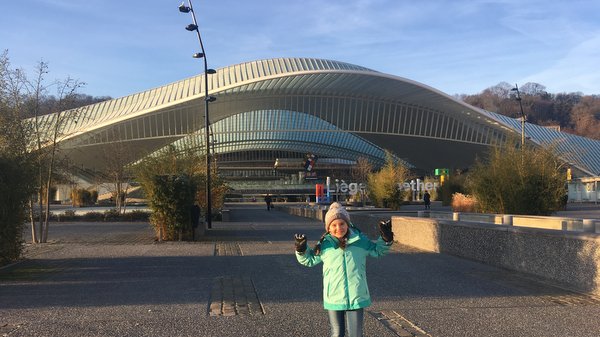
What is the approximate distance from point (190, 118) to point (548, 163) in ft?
197

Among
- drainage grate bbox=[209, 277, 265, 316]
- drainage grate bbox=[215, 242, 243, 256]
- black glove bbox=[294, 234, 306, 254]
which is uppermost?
black glove bbox=[294, 234, 306, 254]

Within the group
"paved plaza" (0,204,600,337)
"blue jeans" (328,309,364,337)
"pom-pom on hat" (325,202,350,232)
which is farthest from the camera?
"paved plaza" (0,204,600,337)

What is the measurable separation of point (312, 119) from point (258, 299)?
8481cm

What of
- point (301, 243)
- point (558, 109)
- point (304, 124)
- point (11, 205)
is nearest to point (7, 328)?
point (301, 243)

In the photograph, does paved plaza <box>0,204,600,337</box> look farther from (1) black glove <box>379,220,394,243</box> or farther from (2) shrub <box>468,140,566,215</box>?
(2) shrub <box>468,140,566,215</box>

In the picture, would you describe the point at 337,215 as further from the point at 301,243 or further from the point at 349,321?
the point at 349,321

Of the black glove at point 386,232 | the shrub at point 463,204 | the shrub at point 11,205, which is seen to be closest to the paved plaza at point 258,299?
the shrub at point 11,205

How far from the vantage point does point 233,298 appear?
334 inches

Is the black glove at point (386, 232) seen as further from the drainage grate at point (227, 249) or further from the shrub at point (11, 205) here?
the drainage grate at point (227, 249)

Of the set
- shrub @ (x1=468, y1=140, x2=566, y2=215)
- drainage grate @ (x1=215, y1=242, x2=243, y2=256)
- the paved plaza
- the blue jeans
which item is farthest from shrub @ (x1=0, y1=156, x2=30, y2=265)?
shrub @ (x1=468, y1=140, x2=566, y2=215)

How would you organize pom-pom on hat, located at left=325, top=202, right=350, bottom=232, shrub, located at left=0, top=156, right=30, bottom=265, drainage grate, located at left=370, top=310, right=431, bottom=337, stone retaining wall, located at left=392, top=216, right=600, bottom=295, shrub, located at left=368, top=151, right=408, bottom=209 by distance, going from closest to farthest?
1. pom-pom on hat, located at left=325, top=202, right=350, bottom=232
2. drainage grate, located at left=370, top=310, right=431, bottom=337
3. stone retaining wall, located at left=392, top=216, right=600, bottom=295
4. shrub, located at left=0, top=156, right=30, bottom=265
5. shrub, located at left=368, top=151, right=408, bottom=209

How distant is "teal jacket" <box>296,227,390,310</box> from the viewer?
4801 mm

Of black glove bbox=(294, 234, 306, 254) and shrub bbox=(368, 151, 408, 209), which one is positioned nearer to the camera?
black glove bbox=(294, 234, 306, 254)

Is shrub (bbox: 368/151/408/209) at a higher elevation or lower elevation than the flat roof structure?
lower
